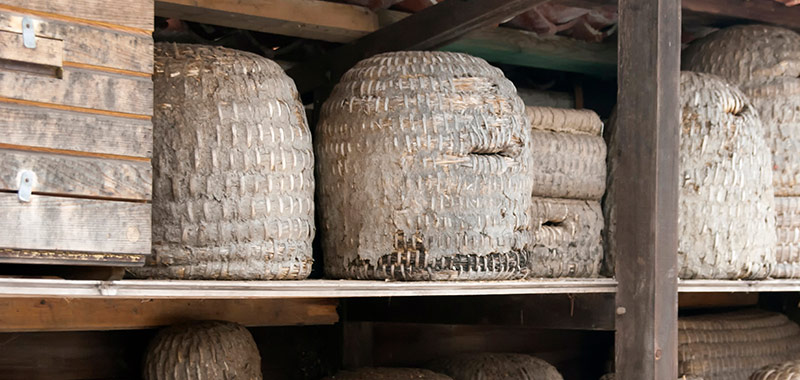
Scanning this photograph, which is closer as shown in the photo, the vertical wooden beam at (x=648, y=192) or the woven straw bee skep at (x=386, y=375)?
the vertical wooden beam at (x=648, y=192)

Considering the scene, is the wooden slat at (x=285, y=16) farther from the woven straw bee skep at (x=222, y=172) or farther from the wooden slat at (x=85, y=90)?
the wooden slat at (x=85, y=90)

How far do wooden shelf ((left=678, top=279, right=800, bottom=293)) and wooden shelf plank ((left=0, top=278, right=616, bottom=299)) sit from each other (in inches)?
11.7

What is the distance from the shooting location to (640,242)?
3129 mm

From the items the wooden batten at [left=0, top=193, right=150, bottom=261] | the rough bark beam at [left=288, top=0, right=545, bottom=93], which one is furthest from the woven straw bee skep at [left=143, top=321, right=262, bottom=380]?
the rough bark beam at [left=288, top=0, right=545, bottom=93]

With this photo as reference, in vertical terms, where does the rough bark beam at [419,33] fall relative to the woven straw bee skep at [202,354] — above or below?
above

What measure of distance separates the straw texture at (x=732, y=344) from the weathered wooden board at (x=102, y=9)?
3.04 metres

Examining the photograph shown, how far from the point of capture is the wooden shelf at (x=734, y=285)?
10.9 feet

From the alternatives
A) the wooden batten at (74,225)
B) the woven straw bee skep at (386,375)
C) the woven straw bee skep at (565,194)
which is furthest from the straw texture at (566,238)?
the wooden batten at (74,225)

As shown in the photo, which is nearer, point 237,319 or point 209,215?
point 209,215

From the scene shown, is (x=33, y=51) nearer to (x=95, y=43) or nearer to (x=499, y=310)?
(x=95, y=43)

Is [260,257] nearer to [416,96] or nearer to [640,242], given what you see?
[416,96]

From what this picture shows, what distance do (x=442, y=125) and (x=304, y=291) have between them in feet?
2.72

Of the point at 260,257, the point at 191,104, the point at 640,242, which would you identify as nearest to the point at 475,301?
the point at 640,242

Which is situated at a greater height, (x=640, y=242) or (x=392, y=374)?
(x=640, y=242)
